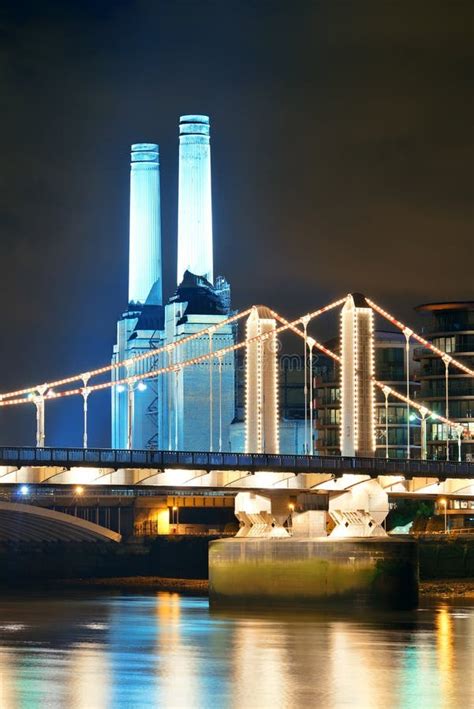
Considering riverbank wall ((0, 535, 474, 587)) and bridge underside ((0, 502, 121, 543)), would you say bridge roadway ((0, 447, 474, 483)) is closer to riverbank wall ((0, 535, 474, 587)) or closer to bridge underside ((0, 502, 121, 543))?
riverbank wall ((0, 535, 474, 587))

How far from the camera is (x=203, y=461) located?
355 ft

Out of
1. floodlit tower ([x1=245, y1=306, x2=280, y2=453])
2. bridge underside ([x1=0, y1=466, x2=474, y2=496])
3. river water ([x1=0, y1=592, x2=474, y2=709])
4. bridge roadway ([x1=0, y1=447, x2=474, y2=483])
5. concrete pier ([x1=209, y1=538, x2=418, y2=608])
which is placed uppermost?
floodlit tower ([x1=245, y1=306, x2=280, y2=453])

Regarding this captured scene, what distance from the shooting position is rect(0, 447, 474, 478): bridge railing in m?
103

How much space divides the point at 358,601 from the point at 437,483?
15.0 metres

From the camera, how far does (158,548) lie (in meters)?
154

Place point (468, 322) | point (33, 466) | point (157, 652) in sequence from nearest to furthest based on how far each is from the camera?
1. point (157, 652)
2. point (33, 466)
3. point (468, 322)

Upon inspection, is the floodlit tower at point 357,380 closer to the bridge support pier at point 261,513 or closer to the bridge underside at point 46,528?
the bridge support pier at point 261,513

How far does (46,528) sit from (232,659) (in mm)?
72605

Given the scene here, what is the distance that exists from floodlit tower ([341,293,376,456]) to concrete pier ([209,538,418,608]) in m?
6.52

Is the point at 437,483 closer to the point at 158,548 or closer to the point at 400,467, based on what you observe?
the point at 400,467

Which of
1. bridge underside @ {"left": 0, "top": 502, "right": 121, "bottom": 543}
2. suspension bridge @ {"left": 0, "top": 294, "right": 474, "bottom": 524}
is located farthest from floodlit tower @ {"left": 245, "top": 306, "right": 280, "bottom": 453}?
bridge underside @ {"left": 0, "top": 502, "right": 121, "bottom": 543}

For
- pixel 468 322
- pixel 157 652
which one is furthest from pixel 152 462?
pixel 468 322

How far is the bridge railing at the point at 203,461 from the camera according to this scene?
339 feet

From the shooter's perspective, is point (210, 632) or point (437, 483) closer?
point (210, 632)
